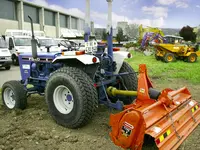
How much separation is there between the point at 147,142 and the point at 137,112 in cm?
66

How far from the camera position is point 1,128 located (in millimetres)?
3904

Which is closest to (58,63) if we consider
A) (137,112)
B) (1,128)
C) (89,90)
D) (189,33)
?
(89,90)

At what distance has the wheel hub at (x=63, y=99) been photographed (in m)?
3.89

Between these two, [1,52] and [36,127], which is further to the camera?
[1,52]

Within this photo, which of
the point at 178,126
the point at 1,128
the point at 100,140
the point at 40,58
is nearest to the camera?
the point at 178,126

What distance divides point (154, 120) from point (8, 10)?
31556mm

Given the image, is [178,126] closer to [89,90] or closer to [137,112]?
[137,112]

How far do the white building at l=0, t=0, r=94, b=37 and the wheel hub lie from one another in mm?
23081

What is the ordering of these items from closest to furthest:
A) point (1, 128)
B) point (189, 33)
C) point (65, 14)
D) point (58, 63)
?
point (1, 128)
point (58, 63)
point (189, 33)
point (65, 14)

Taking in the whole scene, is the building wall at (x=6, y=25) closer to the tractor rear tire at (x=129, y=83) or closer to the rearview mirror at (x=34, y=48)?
the rearview mirror at (x=34, y=48)

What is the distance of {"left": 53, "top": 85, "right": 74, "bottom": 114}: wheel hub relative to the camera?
3893mm

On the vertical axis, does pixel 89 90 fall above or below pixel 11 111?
above

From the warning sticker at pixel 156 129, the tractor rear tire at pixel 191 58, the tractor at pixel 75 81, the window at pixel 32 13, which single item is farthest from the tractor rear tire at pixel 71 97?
the window at pixel 32 13

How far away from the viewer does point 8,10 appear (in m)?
30.4
